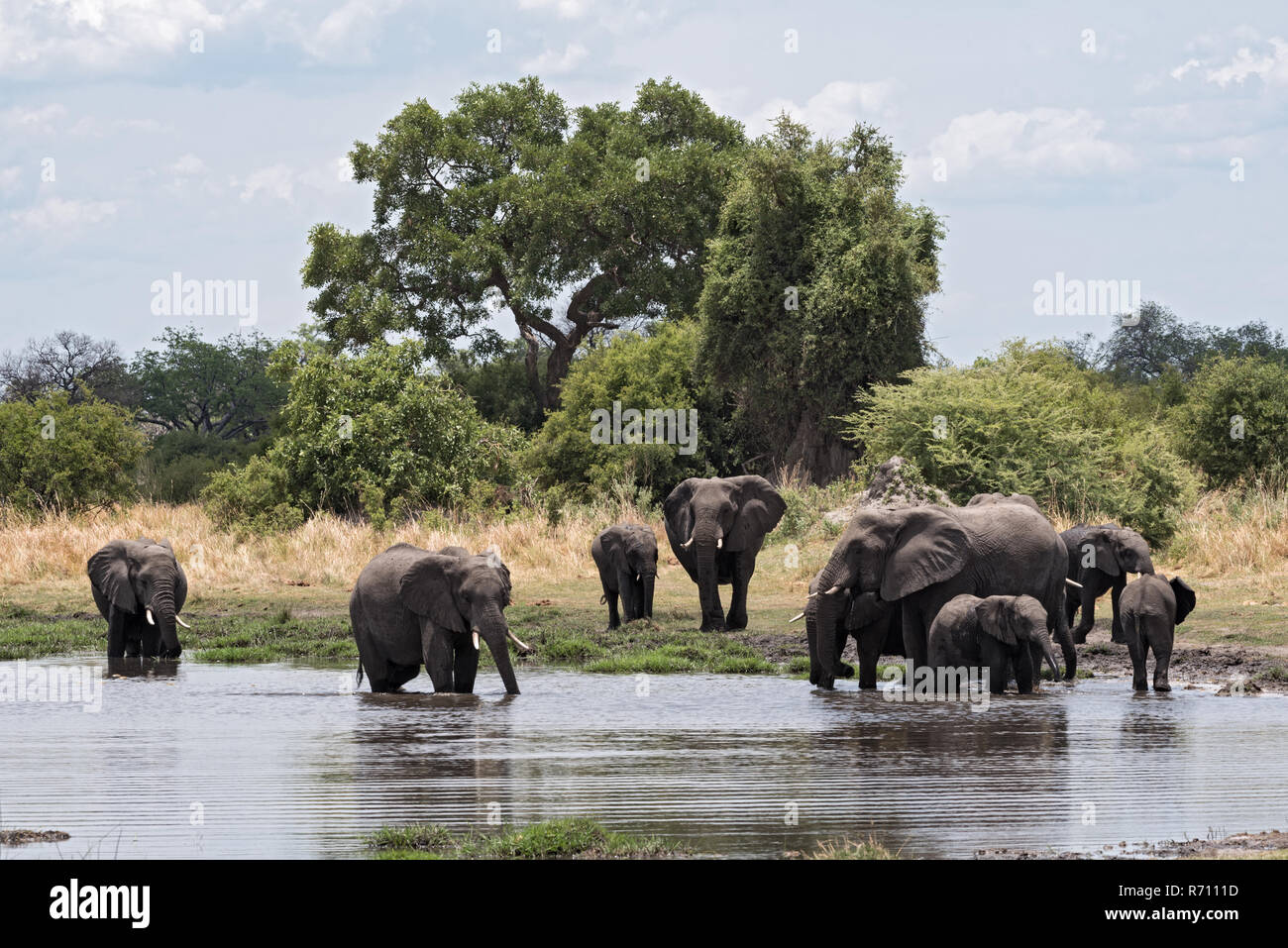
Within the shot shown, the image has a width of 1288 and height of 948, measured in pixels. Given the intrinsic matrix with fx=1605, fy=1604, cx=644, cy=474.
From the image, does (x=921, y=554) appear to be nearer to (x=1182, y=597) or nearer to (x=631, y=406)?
(x=1182, y=597)

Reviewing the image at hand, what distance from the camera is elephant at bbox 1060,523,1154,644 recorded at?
63.5 feet

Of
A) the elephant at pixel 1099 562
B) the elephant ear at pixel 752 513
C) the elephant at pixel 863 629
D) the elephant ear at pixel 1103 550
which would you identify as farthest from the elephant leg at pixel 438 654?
the elephant ear at pixel 1103 550

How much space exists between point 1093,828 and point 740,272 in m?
33.1

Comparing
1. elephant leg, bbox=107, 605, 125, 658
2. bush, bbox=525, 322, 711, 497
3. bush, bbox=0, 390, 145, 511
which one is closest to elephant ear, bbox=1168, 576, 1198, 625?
elephant leg, bbox=107, 605, 125, 658

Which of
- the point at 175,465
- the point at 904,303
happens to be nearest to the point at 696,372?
the point at 904,303

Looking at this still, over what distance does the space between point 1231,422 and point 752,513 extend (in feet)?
62.9

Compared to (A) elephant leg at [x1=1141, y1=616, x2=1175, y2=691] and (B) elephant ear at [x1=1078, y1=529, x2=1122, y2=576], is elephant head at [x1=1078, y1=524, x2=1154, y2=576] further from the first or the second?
(A) elephant leg at [x1=1141, y1=616, x2=1175, y2=691]

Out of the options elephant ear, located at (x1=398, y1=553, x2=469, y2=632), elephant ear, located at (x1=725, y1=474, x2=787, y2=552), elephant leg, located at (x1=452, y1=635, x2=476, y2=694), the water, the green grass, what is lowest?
the water

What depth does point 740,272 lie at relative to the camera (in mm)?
41031

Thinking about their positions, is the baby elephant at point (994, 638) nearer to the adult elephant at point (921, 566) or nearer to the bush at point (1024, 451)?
the adult elephant at point (921, 566)

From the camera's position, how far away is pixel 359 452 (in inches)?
1324

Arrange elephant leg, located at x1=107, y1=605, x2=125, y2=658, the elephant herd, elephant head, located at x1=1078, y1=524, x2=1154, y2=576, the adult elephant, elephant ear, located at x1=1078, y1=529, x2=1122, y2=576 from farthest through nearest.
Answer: elephant ear, located at x1=1078, y1=529, x2=1122, y2=576 < elephant head, located at x1=1078, y1=524, x2=1154, y2=576 < elephant leg, located at x1=107, y1=605, x2=125, y2=658 < the adult elephant < the elephant herd

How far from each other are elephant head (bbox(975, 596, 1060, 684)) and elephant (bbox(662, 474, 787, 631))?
7.18m

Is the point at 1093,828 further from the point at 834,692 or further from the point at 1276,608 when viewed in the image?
the point at 1276,608
